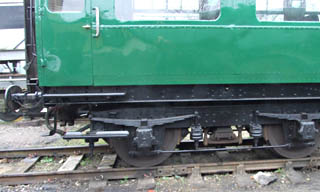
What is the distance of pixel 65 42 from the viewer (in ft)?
11.7

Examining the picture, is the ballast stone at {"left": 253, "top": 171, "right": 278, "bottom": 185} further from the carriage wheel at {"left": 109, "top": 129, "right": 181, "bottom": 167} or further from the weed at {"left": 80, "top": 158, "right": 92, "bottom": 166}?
the weed at {"left": 80, "top": 158, "right": 92, "bottom": 166}

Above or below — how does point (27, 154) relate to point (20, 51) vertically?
below

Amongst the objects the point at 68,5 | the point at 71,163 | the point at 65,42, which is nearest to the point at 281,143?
the point at 71,163

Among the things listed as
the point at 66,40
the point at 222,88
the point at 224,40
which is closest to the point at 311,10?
the point at 224,40

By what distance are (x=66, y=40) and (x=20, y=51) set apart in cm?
663

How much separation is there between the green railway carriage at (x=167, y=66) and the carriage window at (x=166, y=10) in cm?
1

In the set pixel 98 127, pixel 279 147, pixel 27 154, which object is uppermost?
pixel 98 127

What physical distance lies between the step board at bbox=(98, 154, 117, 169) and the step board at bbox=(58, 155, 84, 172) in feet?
1.43

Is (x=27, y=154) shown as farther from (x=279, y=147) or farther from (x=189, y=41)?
(x=279, y=147)

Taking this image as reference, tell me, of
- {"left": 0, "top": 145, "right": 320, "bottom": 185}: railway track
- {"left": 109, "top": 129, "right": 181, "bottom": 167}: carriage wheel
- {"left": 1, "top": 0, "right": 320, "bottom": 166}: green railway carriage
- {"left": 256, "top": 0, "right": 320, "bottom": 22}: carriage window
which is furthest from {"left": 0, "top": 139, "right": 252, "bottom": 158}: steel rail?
{"left": 256, "top": 0, "right": 320, "bottom": 22}: carriage window

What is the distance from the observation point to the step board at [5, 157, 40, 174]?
4414 mm

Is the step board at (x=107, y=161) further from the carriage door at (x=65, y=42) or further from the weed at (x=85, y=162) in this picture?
the carriage door at (x=65, y=42)

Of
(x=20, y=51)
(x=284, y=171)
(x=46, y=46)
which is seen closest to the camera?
(x=46, y=46)

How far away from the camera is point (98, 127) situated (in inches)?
159
